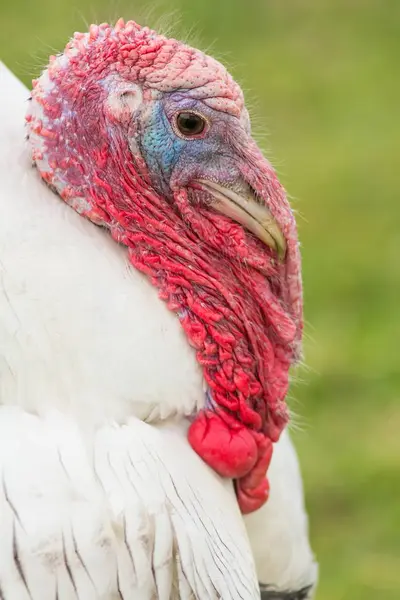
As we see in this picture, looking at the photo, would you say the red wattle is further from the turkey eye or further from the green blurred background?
the green blurred background

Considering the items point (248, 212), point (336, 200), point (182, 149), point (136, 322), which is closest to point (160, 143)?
point (182, 149)

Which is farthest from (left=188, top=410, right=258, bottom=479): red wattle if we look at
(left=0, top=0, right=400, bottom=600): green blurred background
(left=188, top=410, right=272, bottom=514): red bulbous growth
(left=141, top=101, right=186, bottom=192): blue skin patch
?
(left=0, top=0, right=400, bottom=600): green blurred background

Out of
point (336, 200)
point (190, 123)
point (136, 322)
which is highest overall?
point (336, 200)

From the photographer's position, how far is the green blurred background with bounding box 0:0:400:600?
14.9ft

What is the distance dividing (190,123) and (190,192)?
14 cm

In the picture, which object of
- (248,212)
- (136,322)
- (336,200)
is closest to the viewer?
(136,322)

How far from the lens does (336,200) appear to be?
691 cm

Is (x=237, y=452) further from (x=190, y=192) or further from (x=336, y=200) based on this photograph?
(x=336, y=200)

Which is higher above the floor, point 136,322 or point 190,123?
point 190,123

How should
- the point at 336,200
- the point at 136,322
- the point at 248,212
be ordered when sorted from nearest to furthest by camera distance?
the point at 136,322 → the point at 248,212 → the point at 336,200

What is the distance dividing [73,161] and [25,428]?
532mm

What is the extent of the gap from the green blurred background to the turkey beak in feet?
1.45

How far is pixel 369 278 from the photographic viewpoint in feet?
20.0

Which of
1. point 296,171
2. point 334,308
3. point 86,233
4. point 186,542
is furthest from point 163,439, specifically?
point 296,171
